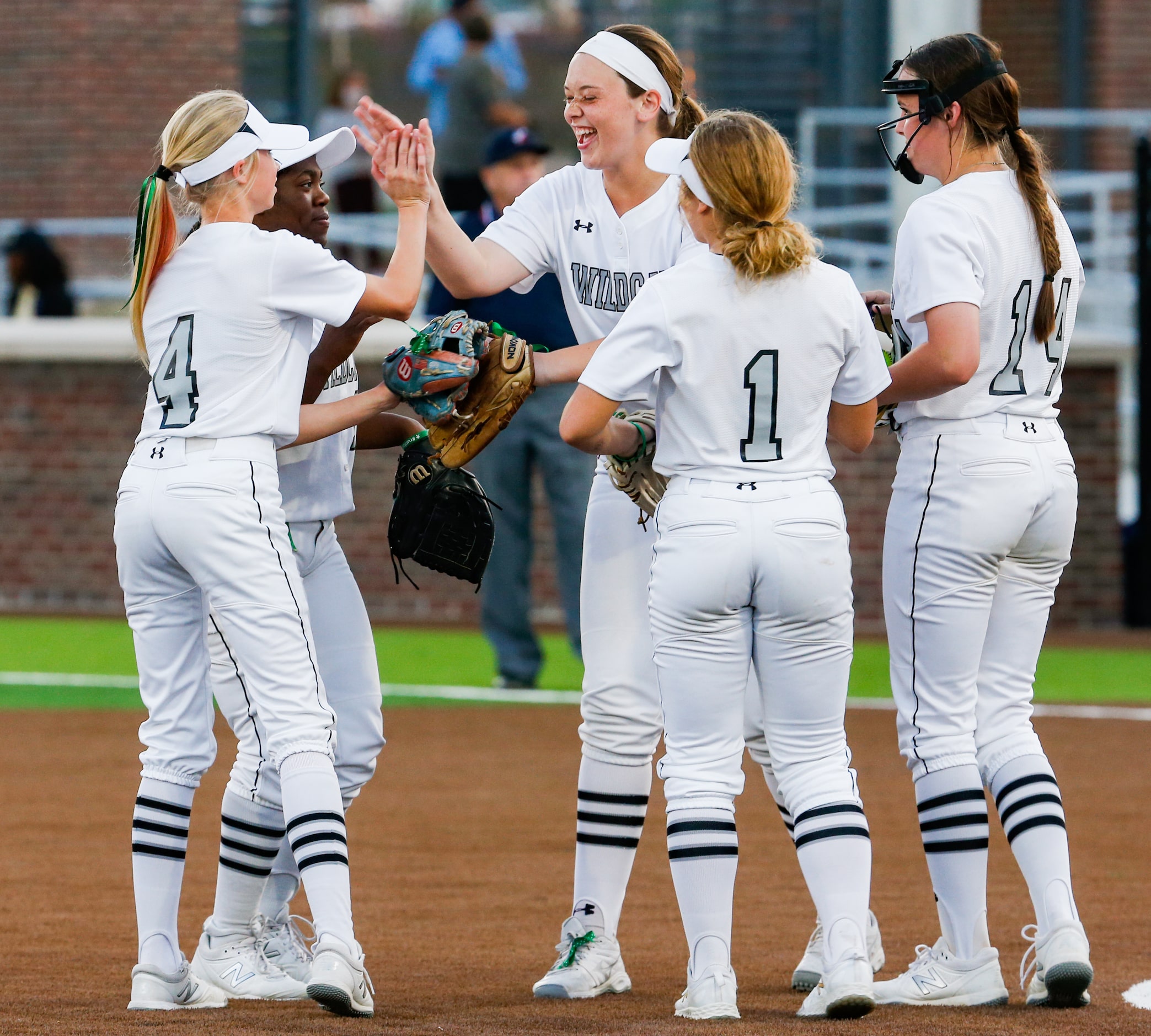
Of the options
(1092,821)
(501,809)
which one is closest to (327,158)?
(501,809)

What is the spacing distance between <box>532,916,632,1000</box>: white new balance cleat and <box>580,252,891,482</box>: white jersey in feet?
3.96

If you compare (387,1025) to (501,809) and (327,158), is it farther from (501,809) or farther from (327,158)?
(501,809)

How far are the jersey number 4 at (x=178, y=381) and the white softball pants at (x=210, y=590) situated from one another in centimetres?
6

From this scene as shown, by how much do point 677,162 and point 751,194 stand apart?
230 mm

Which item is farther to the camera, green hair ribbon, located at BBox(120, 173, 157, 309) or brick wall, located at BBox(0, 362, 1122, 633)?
brick wall, located at BBox(0, 362, 1122, 633)

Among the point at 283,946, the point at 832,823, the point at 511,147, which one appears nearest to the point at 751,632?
the point at 832,823

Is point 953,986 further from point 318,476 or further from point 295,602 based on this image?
point 318,476

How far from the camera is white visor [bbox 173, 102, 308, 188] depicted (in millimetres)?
4137

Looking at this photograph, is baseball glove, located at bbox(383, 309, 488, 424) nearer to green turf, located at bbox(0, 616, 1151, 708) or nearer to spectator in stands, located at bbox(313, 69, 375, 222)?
green turf, located at bbox(0, 616, 1151, 708)

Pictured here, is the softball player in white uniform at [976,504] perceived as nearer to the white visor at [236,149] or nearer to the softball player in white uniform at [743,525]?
the softball player in white uniform at [743,525]

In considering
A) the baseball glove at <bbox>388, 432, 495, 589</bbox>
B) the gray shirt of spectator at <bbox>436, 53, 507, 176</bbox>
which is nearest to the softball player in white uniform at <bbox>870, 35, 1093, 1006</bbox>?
the baseball glove at <bbox>388, 432, 495, 589</bbox>

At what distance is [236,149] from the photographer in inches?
163

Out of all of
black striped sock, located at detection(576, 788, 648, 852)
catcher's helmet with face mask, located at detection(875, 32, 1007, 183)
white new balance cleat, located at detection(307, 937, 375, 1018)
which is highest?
catcher's helmet with face mask, located at detection(875, 32, 1007, 183)

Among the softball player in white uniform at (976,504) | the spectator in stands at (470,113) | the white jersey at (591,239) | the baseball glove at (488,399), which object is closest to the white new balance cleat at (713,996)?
the softball player in white uniform at (976,504)
